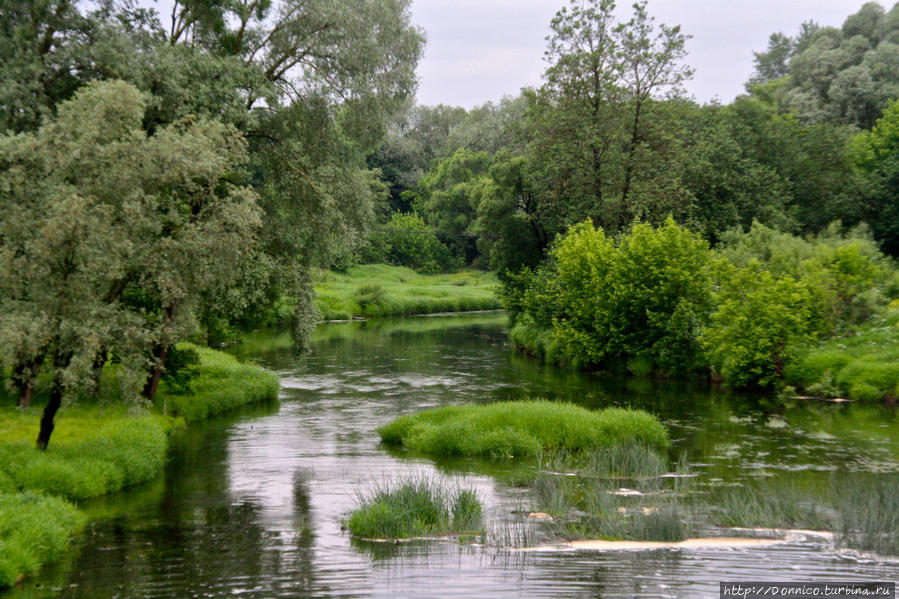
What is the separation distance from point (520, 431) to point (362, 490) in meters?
7.11

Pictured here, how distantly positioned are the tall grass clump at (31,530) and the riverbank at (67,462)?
2 centimetres

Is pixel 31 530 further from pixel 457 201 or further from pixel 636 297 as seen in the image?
pixel 457 201

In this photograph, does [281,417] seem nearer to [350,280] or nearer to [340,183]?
[340,183]

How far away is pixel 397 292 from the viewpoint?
87.4m

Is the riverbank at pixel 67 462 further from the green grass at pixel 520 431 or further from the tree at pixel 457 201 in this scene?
the tree at pixel 457 201

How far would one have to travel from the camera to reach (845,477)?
20.5 meters

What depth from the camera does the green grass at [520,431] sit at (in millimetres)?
24516

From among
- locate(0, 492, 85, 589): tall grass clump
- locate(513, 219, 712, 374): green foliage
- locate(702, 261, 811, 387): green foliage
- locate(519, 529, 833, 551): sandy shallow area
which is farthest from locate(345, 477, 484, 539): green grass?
locate(513, 219, 712, 374): green foliage

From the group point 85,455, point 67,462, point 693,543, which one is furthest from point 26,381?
point 693,543

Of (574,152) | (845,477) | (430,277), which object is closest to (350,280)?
(430,277)

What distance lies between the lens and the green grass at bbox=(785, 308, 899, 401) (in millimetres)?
31922

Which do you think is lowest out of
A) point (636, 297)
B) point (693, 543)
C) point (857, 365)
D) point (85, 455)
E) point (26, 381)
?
point (693, 543)

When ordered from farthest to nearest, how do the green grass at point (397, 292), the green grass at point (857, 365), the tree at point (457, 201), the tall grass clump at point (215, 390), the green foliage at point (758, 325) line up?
the tree at point (457, 201)
the green grass at point (397, 292)
the green foliage at point (758, 325)
the green grass at point (857, 365)
the tall grass clump at point (215, 390)

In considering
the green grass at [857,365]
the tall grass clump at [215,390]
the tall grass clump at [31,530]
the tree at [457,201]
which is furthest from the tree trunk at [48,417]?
the tree at [457,201]
